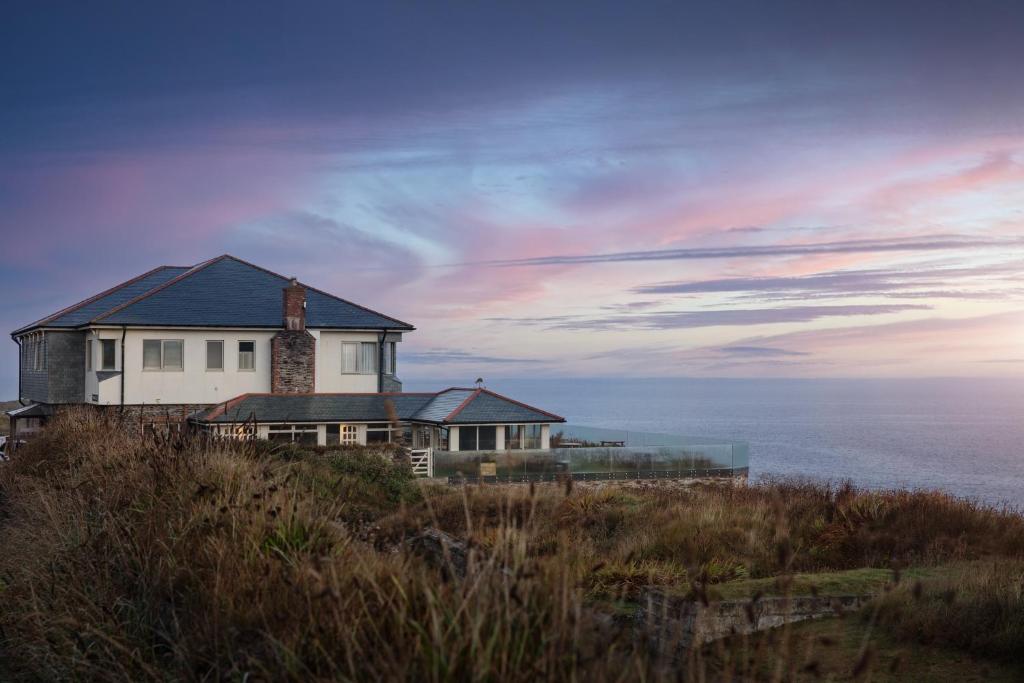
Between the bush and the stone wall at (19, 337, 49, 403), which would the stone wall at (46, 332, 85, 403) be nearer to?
the stone wall at (19, 337, 49, 403)

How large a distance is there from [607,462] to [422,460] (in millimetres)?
6190

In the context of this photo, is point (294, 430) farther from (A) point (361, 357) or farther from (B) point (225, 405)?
(A) point (361, 357)

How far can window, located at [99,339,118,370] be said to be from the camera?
3209 cm

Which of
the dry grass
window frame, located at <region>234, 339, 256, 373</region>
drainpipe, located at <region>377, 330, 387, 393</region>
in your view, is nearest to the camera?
window frame, located at <region>234, 339, 256, 373</region>

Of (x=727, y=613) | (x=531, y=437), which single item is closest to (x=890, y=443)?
(x=531, y=437)

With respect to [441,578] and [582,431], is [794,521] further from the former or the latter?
[582,431]

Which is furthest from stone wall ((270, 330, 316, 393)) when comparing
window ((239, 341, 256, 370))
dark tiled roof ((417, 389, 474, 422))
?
dark tiled roof ((417, 389, 474, 422))

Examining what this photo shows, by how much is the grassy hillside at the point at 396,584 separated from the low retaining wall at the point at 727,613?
0.20m

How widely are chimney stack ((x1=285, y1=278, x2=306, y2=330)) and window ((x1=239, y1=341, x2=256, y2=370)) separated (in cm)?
145

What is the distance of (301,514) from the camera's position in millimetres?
6695

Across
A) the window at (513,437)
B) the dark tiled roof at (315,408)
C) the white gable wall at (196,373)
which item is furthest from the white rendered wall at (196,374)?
the window at (513,437)

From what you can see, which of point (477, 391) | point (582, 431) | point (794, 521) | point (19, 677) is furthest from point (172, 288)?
point (19, 677)

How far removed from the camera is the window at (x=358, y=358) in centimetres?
3534

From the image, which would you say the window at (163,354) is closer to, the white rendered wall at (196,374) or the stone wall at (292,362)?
the white rendered wall at (196,374)
